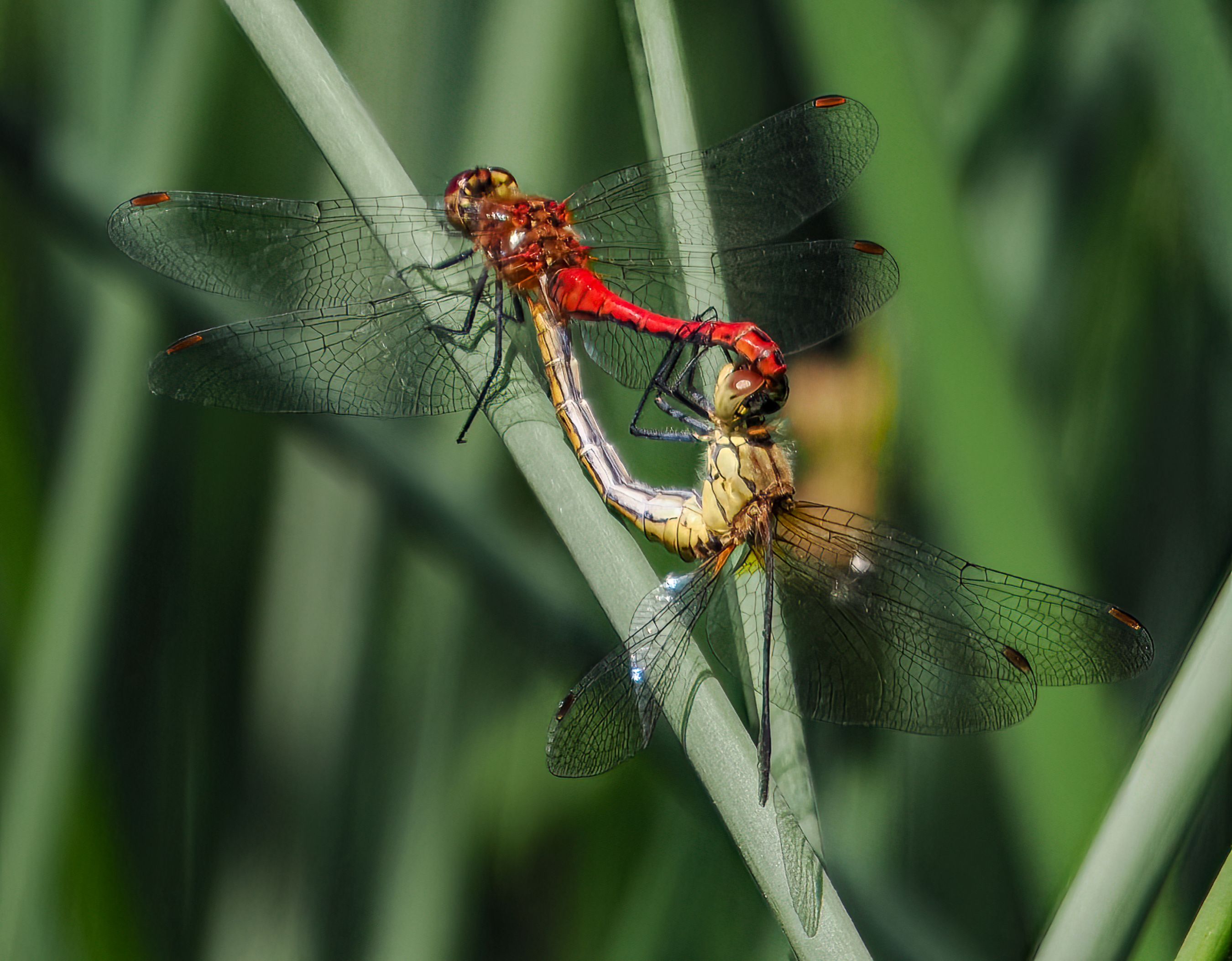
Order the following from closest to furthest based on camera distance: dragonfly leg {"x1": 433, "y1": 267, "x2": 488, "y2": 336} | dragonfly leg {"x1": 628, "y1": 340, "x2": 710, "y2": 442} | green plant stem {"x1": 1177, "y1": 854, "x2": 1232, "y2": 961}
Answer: green plant stem {"x1": 1177, "y1": 854, "x2": 1232, "y2": 961}, dragonfly leg {"x1": 433, "y1": 267, "x2": 488, "y2": 336}, dragonfly leg {"x1": 628, "y1": 340, "x2": 710, "y2": 442}

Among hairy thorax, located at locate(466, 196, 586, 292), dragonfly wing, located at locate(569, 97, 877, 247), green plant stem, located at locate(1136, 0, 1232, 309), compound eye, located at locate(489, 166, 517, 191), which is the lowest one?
hairy thorax, located at locate(466, 196, 586, 292)

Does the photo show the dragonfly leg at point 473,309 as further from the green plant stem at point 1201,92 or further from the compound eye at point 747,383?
the green plant stem at point 1201,92

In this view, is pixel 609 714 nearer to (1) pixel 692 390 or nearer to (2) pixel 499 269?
(1) pixel 692 390

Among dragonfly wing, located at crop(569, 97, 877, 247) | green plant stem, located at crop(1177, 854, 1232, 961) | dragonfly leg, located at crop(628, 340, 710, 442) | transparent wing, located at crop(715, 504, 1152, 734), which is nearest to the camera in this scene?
green plant stem, located at crop(1177, 854, 1232, 961)

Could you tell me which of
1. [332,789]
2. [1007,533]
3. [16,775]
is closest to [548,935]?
[332,789]

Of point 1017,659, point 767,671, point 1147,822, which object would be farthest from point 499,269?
point 1147,822

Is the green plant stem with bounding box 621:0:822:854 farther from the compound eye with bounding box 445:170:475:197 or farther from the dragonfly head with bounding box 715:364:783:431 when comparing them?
the compound eye with bounding box 445:170:475:197

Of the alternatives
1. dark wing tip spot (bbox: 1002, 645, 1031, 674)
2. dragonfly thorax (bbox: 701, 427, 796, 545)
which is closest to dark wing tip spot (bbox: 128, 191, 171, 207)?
dragonfly thorax (bbox: 701, 427, 796, 545)
